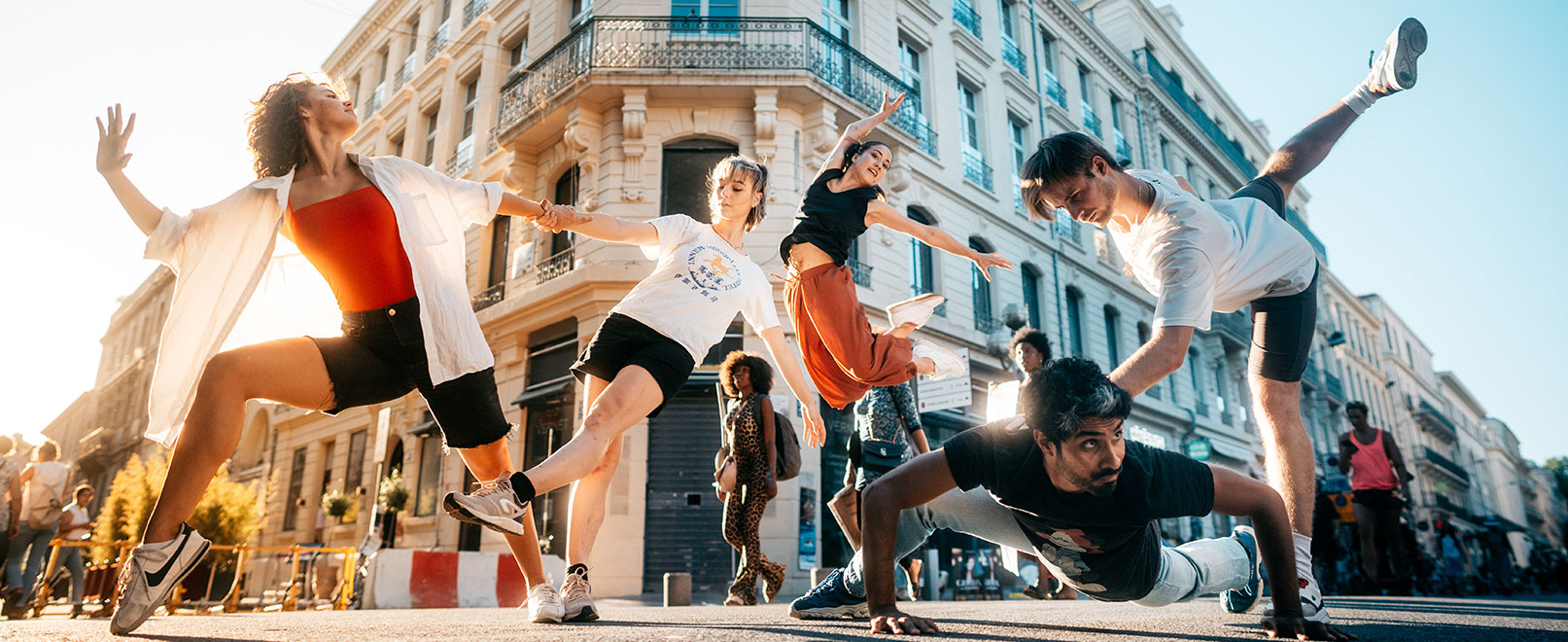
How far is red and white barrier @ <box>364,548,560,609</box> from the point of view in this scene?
7.99 meters

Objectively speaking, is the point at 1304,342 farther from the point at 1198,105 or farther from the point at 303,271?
the point at 1198,105

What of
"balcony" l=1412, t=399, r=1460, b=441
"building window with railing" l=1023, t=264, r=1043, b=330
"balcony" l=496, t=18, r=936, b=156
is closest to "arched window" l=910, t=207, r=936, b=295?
"balcony" l=496, t=18, r=936, b=156

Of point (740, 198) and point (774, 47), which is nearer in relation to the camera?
point (740, 198)

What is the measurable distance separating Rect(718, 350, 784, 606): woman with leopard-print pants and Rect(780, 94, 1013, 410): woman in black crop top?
6.98 feet

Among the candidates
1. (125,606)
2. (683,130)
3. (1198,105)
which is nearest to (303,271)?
(125,606)

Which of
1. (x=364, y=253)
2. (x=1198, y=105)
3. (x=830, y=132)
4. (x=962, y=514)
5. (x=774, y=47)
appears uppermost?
(x=1198, y=105)

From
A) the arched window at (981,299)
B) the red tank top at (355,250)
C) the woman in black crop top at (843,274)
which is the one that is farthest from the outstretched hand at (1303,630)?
the arched window at (981,299)

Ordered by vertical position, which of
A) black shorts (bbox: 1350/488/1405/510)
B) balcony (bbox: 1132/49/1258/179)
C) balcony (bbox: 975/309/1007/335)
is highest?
balcony (bbox: 1132/49/1258/179)

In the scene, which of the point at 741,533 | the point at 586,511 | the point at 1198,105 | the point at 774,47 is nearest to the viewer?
the point at 586,511

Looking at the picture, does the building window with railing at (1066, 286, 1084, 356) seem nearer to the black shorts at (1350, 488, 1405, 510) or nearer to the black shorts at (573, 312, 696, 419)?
the black shorts at (1350, 488, 1405, 510)

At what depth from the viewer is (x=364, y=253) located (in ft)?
9.18

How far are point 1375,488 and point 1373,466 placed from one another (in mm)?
257

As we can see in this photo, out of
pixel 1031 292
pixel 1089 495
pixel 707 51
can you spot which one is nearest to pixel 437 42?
pixel 707 51

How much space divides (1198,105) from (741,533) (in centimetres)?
2763
